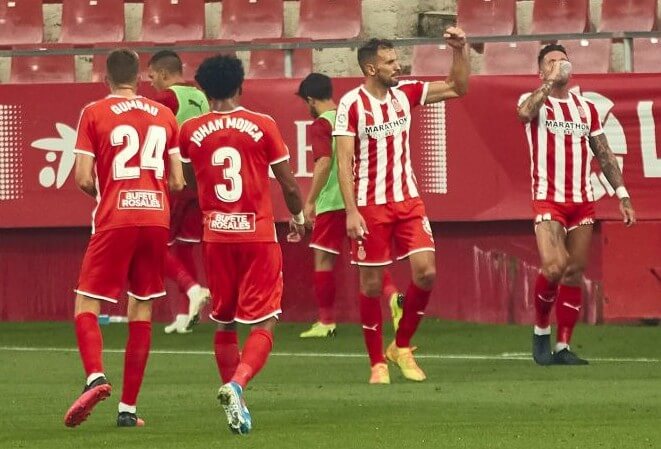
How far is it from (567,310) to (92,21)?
8250 millimetres

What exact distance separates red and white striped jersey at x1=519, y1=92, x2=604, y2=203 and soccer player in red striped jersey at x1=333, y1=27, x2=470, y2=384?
4.57 feet

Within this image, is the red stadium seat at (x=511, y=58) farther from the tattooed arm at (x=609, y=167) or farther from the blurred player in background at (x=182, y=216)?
the tattooed arm at (x=609, y=167)

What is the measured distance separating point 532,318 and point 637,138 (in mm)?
1838

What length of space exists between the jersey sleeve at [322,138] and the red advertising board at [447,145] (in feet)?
4.53

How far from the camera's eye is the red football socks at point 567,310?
1309cm

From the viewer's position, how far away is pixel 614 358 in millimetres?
13406

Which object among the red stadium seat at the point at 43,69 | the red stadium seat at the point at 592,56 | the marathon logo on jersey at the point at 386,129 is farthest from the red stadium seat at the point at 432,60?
the marathon logo on jersey at the point at 386,129

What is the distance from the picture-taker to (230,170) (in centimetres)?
975

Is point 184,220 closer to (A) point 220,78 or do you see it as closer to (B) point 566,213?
(B) point 566,213

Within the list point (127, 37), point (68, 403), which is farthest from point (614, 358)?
point (127, 37)

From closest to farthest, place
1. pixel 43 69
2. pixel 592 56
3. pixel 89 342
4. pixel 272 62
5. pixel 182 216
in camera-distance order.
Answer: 1. pixel 89 342
2. pixel 182 216
3. pixel 592 56
4. pixel 43 69
5. pixel 272 62

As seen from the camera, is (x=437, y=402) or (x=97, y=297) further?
(x=437, y=402)

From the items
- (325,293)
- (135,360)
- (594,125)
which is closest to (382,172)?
(594,125)

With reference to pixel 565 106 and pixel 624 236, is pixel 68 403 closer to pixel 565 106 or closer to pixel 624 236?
pixel 565 106
